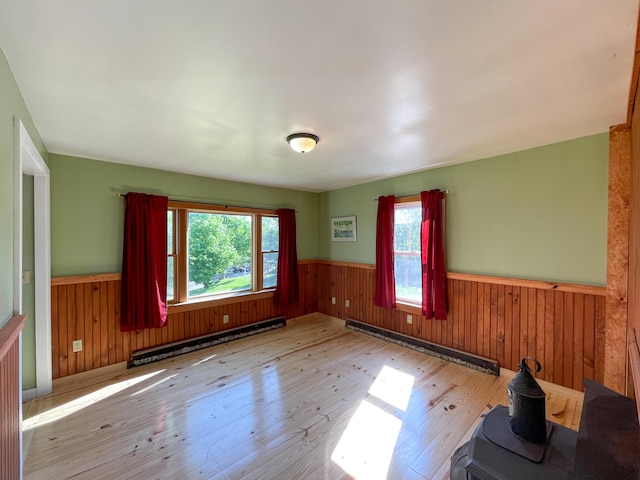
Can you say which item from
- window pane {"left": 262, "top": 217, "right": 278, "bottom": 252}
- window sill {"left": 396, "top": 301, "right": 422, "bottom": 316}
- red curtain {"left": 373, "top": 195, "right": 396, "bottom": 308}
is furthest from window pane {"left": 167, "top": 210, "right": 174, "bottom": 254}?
window sill {"left": 396, "top": 301, "right": 422, "bottom": 316}

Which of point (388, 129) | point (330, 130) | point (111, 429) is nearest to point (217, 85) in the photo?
point (330, 130)

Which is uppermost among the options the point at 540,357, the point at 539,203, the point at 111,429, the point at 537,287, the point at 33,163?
the point at 33,163

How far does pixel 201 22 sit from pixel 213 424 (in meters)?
2.63

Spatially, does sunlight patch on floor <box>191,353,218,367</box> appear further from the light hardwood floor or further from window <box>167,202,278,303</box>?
window <box>167,202,278,303</box>

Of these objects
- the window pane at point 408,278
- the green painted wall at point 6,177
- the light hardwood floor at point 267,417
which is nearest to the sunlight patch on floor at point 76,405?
the light hardwood floor at point 267,417

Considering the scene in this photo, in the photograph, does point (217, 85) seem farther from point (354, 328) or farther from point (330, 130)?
point (354, 328)

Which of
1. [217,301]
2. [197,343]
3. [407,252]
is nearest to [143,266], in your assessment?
[217,301]

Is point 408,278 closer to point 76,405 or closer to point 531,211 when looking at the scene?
point 531,211

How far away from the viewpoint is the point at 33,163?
2189 millimetres

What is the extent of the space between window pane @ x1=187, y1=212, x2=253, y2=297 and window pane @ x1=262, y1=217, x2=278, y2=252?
0.25 metres

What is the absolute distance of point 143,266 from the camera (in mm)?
3193

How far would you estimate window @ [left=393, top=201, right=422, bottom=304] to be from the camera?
373 centimetres

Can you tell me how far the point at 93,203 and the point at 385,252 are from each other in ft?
11.8

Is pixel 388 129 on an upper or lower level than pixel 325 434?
upper
